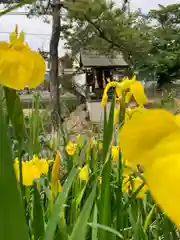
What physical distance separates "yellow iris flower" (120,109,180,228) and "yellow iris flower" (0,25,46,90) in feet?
0.92

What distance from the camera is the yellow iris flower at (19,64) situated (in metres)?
0.42

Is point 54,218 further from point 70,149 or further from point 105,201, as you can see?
point 70,149

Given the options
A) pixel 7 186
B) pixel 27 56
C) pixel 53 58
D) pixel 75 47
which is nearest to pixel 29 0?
pixel 7 186

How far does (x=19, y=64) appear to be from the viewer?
1.46 feet

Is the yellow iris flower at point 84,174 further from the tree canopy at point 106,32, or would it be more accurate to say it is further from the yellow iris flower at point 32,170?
the tree canopy at point 106,32

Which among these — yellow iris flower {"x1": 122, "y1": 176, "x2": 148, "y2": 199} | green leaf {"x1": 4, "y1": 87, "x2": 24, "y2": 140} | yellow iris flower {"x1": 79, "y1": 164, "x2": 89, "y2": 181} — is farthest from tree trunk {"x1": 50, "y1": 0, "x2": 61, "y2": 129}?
green leaf {"x1": 4, "y1": 87, "x2": 24, "y2": 140}

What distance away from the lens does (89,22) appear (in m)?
7.21

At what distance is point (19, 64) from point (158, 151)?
0.34 metres

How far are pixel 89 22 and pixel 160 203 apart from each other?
7316mm

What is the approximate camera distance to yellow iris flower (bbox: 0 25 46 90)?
42 centimetres

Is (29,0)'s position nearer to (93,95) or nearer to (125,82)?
(125,82)

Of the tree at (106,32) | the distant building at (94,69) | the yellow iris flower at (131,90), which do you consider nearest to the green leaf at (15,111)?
the yellow iris flower at (131,90)

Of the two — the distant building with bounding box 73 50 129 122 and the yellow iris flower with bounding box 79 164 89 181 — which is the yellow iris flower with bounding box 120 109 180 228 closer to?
the yellow iris flower with bounding box 79 164 89 181

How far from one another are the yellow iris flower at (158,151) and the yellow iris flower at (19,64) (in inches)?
11.0
